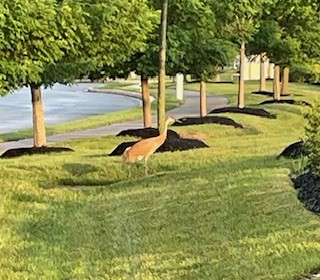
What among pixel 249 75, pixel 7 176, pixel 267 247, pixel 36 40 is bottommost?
pixel 249 75

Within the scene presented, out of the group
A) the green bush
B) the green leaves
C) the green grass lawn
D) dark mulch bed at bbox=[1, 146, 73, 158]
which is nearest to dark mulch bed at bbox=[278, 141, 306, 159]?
the green grass lawn

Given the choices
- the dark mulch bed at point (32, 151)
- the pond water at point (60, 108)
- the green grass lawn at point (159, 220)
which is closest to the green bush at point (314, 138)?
the green grass lawn at point (159, 220)

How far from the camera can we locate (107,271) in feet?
25.4

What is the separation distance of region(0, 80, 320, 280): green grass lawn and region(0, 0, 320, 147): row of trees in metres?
1.88

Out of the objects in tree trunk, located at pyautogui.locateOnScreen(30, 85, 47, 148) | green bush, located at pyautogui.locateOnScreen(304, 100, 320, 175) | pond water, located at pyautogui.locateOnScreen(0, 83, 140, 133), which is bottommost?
pond water, located at pyautogui.locateOnScreen(0, 83, 140, 133)

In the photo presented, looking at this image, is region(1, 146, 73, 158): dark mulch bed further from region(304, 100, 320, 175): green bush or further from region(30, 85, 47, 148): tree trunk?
region(304, 100, 320, 175): green bush

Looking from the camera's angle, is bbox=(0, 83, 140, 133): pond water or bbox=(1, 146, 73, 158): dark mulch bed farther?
bbox=(0, 83, 140, 133): pond water

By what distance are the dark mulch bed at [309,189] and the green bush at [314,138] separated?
0.15 metres

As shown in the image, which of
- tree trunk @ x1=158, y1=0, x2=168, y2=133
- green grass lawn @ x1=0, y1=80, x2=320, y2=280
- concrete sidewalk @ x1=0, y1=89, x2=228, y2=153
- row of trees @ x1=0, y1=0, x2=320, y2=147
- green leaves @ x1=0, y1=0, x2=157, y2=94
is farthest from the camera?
concrete sidewalk @ x1=0, y1=89, x2=228, y2=153

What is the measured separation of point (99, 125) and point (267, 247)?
25477 millimetres

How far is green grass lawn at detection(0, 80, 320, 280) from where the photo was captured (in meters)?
7.59

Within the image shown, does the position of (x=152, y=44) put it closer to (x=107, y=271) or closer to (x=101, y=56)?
(x=101, y=56)

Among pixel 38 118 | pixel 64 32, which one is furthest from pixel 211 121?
pixel 64 32

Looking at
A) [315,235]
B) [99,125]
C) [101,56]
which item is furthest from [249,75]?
[315,235]
